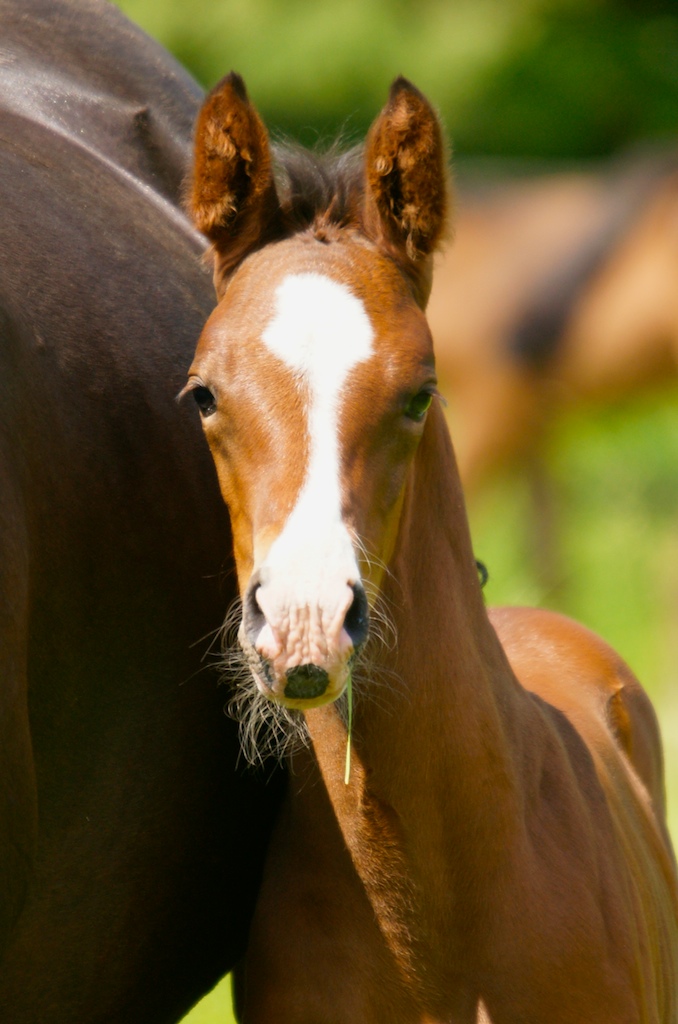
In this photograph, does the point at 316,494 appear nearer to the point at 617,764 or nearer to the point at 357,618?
the point at 357,618

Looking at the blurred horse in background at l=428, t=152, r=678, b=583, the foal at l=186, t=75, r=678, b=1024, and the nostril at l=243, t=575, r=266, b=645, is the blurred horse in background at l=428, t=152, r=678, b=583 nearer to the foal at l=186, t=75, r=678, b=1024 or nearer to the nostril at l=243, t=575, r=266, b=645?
the foal at l=186, t=75, r=678, b=1024

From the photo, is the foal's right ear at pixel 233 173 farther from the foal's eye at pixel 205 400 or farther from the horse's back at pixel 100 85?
the horse's back at pixel 100 85

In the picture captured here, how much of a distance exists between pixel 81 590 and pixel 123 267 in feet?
2.10

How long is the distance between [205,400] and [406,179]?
20.1 inches

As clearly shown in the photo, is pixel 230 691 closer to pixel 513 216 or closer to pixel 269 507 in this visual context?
pixel 269 507

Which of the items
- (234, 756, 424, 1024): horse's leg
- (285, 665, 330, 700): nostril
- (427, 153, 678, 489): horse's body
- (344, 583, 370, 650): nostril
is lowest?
(234, 756, 424, 1024): horse's leg

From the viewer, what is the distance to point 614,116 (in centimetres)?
1598

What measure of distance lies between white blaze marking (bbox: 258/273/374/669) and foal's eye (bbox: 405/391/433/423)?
12 cm

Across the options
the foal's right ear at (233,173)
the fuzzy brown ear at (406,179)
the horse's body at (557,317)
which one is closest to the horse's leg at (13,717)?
the foal's right ear at (233,173)

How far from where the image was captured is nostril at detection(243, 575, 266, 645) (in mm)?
2125

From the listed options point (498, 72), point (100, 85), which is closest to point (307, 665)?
point (100, 85)

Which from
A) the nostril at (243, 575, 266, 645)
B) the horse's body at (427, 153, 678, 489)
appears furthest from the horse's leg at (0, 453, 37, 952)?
the horse's body at (427, 153, 678, 489)

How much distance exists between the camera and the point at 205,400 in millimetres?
2461

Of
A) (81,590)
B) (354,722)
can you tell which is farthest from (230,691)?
(81,590)
